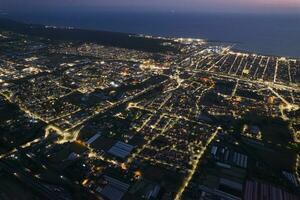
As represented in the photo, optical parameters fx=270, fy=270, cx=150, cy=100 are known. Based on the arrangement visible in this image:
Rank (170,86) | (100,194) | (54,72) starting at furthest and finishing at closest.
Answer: (54,72) → (170,86) → (100,194)

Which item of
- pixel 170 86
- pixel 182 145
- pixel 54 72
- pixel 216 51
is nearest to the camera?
pixel 182 145

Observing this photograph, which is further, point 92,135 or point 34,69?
point 34,69

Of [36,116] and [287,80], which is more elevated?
[287,80]

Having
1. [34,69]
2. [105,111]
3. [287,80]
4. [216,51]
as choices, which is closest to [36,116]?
[105,111]

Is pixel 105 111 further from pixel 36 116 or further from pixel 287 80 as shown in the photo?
pixel 287 80

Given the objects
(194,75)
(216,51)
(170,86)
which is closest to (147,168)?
(170,86)

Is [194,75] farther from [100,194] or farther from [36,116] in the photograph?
[100,194]
